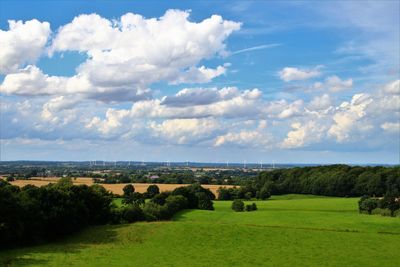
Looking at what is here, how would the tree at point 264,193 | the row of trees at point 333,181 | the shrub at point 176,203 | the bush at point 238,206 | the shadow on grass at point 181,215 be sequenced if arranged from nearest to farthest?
the shadow on grass at point 181,215
the shrub at point 176,203
the bush at point 238,206
the row of trees at point 333,181
the tree at point 264,193

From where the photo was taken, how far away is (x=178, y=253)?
6462cm

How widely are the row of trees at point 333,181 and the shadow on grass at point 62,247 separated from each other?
3832 inches

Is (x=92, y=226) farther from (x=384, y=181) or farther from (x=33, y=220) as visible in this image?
(x=384, y=181)

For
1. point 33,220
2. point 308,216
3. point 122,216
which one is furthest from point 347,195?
point 33,220

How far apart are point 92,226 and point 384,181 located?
11472 cm

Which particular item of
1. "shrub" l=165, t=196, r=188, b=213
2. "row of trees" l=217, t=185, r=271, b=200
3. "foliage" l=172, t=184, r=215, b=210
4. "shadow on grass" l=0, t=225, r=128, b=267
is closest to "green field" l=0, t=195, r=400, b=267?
"shadow on grass" l=0, t=225, r=128, b=267

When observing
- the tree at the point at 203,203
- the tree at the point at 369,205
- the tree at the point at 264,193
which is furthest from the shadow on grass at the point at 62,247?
the tree at the point at 264,193

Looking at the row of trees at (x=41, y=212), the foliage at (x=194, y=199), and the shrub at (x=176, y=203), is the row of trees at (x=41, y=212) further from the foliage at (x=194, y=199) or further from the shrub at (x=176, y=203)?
the foliage at (x=194, y=199)

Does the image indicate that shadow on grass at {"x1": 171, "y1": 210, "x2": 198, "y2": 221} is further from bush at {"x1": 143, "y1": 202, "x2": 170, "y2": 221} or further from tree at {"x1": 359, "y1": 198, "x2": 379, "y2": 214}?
tree at {"x1": 359, "y1": 198, "x2": 379, "y2": 214}

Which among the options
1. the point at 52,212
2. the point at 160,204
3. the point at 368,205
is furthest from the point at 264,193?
the point at 52,212

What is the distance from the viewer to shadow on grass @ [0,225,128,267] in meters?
57.9

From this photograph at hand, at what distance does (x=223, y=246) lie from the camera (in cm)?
6944

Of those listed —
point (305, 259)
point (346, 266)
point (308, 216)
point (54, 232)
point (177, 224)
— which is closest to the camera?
point (346, 266)

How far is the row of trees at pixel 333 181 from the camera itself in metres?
163
